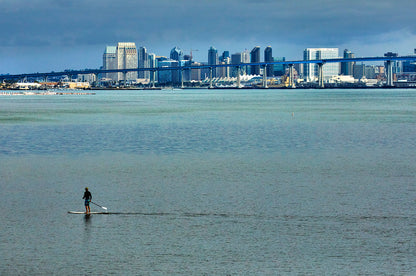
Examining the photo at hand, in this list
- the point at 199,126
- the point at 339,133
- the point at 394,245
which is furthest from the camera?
the point at 199,126

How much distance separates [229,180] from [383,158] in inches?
610

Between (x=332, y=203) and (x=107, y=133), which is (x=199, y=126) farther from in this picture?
(x=332, y=203)

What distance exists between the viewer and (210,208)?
31.4m

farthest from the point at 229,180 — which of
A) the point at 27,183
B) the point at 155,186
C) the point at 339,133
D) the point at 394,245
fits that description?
the point at 339,133

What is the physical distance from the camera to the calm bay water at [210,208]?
2348cm

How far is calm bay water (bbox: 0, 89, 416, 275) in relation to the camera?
925 inches

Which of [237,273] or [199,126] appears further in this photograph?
[199,126]

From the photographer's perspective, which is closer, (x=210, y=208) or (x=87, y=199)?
(x=87, y=199)

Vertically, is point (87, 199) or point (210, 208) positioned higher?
point (87, 199)

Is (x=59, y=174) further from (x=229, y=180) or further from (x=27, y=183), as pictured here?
(x=229, y=180)

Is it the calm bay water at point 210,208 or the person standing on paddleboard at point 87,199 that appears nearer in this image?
the calm bay water at point 210,208

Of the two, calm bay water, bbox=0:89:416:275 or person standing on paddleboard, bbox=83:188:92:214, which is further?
person standing on paddleboard, bbox=83:188:92:214

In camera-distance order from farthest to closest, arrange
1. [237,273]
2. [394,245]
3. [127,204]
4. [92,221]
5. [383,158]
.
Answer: [383,158] < [127,204] < [92,221] < [394,245] < [237,273]

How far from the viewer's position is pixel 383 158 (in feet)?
162
